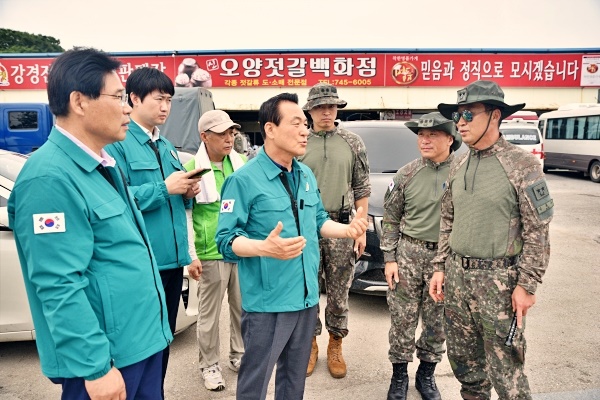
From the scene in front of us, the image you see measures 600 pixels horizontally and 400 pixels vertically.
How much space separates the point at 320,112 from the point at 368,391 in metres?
2.11

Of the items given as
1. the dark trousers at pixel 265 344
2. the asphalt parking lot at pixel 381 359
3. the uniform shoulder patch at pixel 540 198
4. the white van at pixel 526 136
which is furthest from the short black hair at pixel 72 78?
the white van at pixel 526 136

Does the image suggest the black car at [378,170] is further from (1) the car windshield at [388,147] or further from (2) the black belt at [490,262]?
(2) the black belt at [490,262]

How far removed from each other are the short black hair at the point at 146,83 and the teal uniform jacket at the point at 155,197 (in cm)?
19

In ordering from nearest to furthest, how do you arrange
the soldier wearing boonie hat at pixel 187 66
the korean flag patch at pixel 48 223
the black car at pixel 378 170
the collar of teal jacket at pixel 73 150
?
the korean flag patch at pixel 48 223 → the collar of teal jacket at pixel 73 150 → the black car at pixel 378 170 → the soldier wearing boonie hat at pixel 187 66

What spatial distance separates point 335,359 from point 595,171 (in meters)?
16.2

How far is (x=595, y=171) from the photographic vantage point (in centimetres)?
1576

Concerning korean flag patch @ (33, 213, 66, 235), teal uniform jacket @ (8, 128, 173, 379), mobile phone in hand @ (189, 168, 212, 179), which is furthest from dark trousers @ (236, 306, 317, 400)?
korean flag patch @ (33, 213, 66, 235)

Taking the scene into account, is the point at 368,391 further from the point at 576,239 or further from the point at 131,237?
the point at 576,239

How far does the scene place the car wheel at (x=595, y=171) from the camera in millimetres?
15586

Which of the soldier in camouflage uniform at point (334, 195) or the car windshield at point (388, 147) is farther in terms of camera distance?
the car windshield at point (388, 147)

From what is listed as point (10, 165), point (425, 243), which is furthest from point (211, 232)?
point (10, 165)

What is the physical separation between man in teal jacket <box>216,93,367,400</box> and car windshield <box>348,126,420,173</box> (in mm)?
2999

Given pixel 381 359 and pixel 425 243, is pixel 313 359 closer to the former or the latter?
pixel 381 359

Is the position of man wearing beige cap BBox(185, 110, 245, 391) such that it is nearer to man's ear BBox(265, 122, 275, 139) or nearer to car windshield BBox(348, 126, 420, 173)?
man's ear BBox(265, 122, 275, 139)
